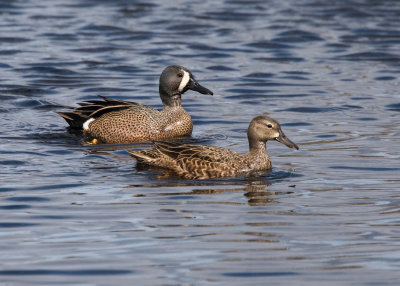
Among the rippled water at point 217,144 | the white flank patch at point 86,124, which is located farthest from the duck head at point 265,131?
the white flank patch at point 86,124

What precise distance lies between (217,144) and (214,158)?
226 cm

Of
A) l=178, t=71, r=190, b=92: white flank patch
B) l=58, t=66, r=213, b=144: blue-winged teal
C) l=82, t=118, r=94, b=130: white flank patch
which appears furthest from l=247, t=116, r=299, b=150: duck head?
l=82, t=118, r=94, b=130: white flank patch

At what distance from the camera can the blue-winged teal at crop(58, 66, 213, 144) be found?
13.2m

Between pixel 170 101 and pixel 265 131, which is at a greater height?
pixel 265 131

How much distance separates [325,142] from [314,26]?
11280mm

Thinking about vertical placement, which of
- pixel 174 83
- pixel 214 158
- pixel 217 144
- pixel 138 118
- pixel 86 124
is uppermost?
pixel 174 83

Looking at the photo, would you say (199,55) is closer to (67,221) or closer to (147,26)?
(147,26)

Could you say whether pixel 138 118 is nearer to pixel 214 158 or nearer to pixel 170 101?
pixel 170 101

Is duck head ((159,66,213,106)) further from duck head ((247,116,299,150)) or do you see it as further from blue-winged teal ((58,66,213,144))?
duck head ((247,116,299,150))

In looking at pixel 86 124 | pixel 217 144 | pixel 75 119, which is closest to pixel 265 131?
pixel 217 144

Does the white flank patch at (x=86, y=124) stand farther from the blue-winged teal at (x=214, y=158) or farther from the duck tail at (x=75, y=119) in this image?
the blue-winged teal at (x=214, y=158)

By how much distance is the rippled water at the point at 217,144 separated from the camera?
764 cm

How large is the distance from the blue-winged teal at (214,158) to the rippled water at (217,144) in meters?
0.19

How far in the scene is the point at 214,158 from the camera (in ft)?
35.4
